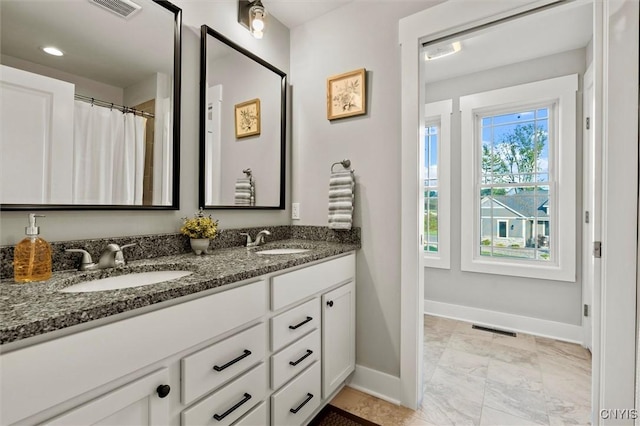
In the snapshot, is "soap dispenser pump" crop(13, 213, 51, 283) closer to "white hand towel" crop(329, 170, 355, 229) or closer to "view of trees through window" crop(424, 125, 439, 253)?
"white hand towel" crop(329, 170, 355, 229)

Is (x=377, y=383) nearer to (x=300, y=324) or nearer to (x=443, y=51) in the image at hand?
(x=300, y=324)

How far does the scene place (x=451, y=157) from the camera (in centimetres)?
309

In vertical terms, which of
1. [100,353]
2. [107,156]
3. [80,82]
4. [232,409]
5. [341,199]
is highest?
[80,82]

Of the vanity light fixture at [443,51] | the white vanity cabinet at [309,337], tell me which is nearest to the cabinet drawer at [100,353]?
the white vanity cabinet at [309,337]

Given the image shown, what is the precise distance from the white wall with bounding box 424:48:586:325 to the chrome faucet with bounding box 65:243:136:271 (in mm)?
2908

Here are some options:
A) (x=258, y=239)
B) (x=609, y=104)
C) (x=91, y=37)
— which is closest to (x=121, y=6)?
(x=91, y=37)

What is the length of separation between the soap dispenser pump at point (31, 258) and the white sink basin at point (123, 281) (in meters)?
0.11

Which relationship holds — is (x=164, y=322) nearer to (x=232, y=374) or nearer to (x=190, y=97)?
(x=232, y=374)

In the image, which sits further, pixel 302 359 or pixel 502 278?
pixel 502 278

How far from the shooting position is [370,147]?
6.20 ft

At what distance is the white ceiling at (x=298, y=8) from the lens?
1.96 m

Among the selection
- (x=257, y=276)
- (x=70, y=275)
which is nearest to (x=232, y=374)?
(x=257, y=276)

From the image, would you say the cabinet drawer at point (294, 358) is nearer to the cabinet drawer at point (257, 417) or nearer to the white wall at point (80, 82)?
the cabinet drawer at point (257, 417)

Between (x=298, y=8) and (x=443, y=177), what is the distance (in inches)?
82.4
